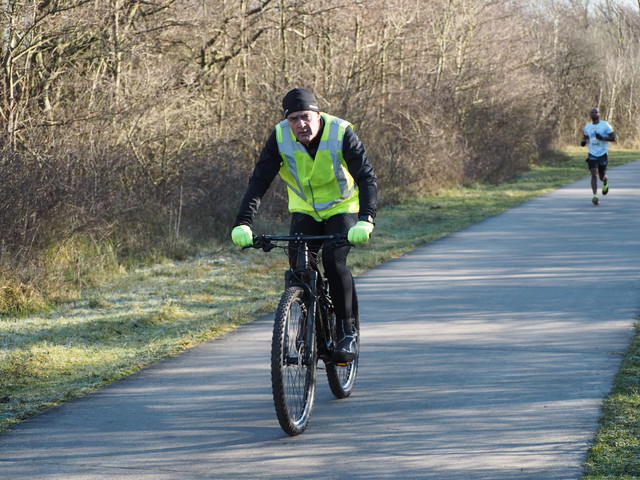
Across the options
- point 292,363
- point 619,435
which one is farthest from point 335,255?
point 619,435

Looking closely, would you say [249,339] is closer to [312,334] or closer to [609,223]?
[312,334]

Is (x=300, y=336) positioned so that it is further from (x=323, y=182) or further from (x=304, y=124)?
(x=304, y=124)

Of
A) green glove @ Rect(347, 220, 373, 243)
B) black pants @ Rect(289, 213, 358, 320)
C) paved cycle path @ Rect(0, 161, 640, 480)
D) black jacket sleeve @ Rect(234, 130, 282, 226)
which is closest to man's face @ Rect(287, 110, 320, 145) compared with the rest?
black jacket sleeve @ Rect(234, 130, 282, 226)

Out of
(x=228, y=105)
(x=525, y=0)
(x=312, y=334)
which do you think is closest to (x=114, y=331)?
(x=312, y=334)

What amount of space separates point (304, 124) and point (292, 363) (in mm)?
1323

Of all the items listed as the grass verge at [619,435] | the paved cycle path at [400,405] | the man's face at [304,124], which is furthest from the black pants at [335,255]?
the grass verge at [619,435]

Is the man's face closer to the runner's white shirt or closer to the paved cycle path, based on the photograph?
the paved cycle path

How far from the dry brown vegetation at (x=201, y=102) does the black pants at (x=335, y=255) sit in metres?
4.43

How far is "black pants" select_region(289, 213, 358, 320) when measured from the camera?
5676mm

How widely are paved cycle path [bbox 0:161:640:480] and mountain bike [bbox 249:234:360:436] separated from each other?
186mm

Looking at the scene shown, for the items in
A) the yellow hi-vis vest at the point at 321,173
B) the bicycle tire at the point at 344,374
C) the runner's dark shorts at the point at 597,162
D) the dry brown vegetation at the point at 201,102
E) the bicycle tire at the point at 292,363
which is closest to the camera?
the bicycle tire at the point at 292,363

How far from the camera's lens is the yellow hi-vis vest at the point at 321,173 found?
561cm

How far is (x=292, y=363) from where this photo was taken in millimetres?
5242

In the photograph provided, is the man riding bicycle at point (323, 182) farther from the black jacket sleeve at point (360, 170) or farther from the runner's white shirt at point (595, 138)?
the runner's white shirt at point (595, 138)
